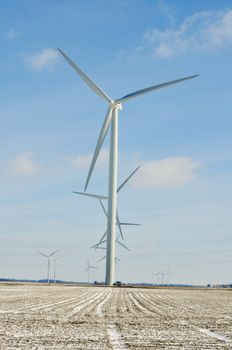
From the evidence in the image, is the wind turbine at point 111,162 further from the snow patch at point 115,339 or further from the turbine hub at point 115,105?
the snow patch at point 115,339

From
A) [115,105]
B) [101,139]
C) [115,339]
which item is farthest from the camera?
[115,105]

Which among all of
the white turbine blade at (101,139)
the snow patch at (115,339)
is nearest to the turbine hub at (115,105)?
the white turbine blade at (101,139)

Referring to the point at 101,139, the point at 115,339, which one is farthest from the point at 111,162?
the point at 115,339

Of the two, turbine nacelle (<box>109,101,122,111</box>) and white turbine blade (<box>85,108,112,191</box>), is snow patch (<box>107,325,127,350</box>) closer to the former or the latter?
white turbine blade (<box>85,108,112,191</box>)

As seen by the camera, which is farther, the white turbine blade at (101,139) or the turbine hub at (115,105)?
the turbine hub at (115,105)

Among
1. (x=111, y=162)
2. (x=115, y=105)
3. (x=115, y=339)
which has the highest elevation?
(x=115, y=105)

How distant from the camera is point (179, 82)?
83562 millimetres

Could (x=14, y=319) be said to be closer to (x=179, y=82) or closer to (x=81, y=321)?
(x=81, y=321)

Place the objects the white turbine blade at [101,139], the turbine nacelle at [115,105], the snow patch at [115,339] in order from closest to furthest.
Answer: the snow patch at [115,339], the white turbine blade at [101,139], the turbine nacelle at [115,105]

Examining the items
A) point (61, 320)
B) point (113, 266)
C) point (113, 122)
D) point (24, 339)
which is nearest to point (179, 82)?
point (113, 122)

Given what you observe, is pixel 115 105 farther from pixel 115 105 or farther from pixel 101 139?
→ pixel 101 139

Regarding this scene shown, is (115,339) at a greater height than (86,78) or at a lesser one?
lesser

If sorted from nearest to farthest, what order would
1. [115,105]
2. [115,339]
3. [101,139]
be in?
[115,339]
[101,139]
[115,105]

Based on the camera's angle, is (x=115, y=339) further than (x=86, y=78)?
No
